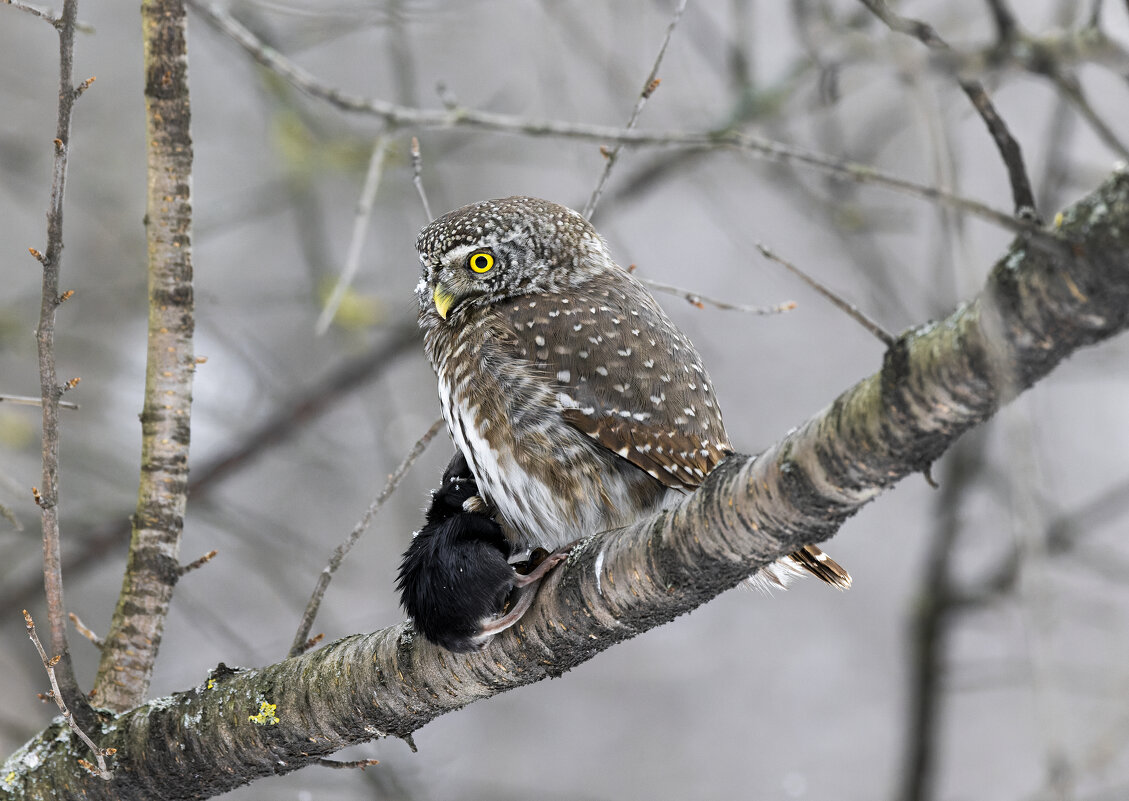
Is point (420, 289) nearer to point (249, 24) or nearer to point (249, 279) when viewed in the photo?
point (249, 24)

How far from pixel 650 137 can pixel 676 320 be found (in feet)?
18.7

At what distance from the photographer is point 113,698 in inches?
102

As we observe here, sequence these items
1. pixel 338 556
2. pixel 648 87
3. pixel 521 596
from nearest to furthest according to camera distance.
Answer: pixel 521 596
pixel 338 556
pixel 648 87

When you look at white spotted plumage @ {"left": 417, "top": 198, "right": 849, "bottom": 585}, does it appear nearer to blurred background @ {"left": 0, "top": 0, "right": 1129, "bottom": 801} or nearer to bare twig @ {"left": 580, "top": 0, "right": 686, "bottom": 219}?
bare twig @ {"left": 580, "top": 0, "right": 686, "bottom": 219}

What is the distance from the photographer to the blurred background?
165 inches

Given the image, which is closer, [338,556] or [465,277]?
[338,556]

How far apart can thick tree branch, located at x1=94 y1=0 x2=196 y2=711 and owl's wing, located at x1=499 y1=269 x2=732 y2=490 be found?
0.90 m

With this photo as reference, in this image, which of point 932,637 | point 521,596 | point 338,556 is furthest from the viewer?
point 932,637

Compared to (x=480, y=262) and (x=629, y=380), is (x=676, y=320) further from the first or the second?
(x=629, y=380)

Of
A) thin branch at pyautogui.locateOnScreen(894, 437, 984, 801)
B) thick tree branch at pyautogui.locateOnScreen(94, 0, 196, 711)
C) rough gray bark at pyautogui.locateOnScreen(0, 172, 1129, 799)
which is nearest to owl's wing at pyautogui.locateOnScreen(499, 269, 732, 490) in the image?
rough gray bark at pyautogui.locateOnScreen(0, 172, 1129, 799)

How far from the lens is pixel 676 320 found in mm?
7340

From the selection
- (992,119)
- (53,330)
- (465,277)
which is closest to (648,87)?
(465,277)

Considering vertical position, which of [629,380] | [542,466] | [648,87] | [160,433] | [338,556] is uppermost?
[648,87]

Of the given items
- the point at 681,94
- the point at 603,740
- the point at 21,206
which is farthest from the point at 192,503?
the point at 603,740
